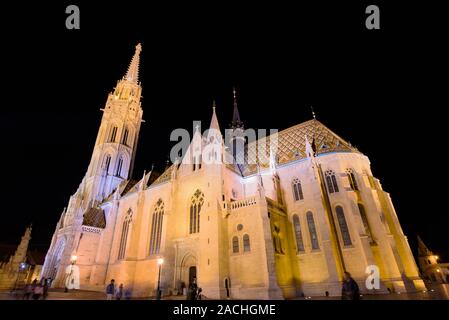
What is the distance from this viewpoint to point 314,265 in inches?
816

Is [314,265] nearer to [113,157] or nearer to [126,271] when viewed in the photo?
[126,271]

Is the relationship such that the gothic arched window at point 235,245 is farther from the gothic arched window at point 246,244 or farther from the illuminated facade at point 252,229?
the gothic arched window at point 246,244

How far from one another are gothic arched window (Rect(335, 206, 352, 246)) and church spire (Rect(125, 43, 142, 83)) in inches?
1931

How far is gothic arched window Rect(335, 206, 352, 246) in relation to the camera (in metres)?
21.2

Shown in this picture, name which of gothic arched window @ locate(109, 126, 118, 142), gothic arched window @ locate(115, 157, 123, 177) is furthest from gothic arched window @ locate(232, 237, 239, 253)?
gothic arched window @ locate(109, 126, 118, 142)

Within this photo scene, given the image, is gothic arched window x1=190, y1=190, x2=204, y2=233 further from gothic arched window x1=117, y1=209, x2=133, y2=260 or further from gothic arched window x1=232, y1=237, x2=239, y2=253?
gothic arched window x1=117, y1=209, x2=133, y2=260

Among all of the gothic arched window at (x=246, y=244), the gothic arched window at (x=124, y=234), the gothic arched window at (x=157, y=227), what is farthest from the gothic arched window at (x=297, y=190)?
the gothic arched window at (x=124, y=234)

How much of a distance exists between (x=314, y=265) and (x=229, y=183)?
36.2ft

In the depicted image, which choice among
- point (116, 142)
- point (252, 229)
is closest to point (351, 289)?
point (252, 229)

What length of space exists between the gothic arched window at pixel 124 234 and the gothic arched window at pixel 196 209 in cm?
1083

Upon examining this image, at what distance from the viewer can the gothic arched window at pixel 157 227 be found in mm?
26020

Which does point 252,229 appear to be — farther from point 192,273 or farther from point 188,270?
point 188,270

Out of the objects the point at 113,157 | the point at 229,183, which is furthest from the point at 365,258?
the point at 113,157

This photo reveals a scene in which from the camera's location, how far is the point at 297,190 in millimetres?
25141
